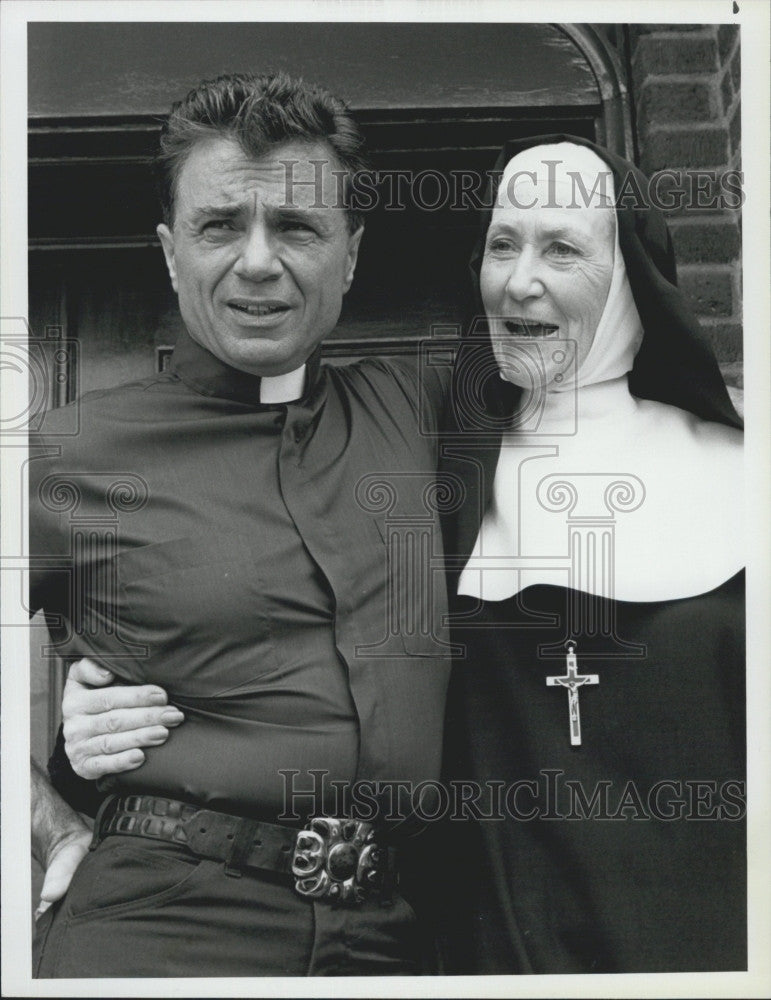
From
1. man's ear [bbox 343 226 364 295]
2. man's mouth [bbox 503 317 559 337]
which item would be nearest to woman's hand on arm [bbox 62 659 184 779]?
man's ear [bbox 343 226 364 295]

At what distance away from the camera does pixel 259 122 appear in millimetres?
3625

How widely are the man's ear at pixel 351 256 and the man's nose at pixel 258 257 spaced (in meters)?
0.21

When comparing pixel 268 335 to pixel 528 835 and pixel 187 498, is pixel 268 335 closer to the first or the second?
pixel 187 498

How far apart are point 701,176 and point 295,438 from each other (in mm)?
1298

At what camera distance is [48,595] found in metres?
3.65

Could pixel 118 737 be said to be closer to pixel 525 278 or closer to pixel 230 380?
pixel 230 380

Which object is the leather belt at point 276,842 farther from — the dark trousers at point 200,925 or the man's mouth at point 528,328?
the man's mouth at point 528,328

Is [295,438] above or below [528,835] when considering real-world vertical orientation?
above

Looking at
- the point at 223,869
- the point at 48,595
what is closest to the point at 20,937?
the point at 223,869

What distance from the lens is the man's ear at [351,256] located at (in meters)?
3.76

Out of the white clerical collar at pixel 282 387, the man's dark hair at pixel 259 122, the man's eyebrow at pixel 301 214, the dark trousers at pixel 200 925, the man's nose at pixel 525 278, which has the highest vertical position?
the man's dark hair at pixel 259 122

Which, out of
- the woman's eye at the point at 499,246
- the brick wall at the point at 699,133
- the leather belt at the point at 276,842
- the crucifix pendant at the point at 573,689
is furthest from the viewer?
the brick wall at the point at 699,133

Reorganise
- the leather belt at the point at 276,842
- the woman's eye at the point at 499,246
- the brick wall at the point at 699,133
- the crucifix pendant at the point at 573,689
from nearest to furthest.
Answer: the leather belt at the point at 276,842 → the crucifix pendant at the point at 573,689 → the woman's eye at the point at 499,246 → the brick wall at the point at 699,133

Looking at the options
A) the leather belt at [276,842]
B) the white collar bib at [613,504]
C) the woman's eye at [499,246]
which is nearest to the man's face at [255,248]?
the woman's eye at [499,246]
